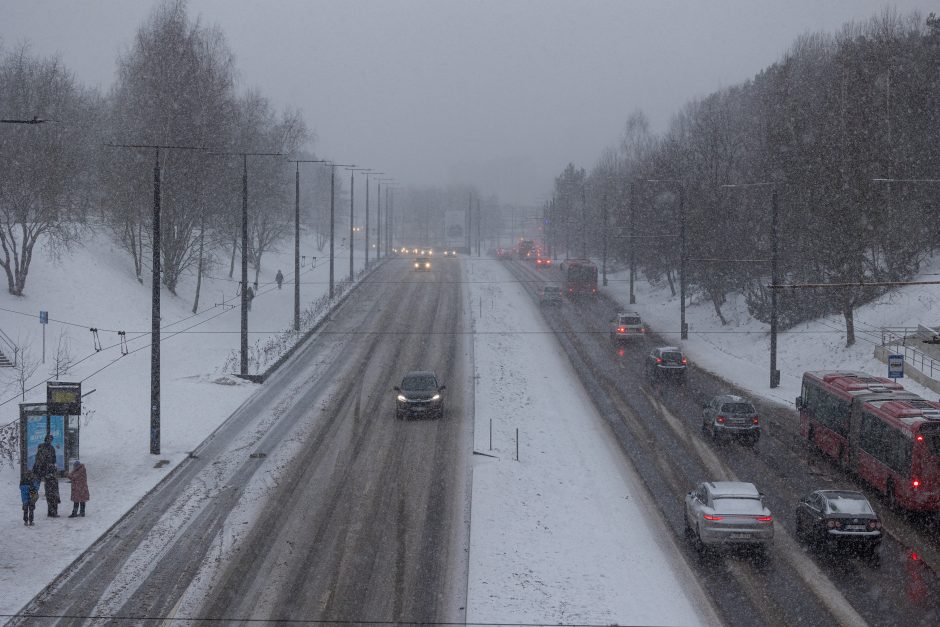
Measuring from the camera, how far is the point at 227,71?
5766cm

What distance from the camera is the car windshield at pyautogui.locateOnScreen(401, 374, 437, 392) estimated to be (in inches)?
1309

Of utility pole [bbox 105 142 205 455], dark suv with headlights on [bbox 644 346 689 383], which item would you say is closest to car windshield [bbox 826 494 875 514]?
utility pole [bbox 105 142 205 455]

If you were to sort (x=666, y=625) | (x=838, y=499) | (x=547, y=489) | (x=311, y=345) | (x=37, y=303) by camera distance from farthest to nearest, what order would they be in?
(x=311, y=345)
(x=37, y=303)
(x=547, y=489)
(x=838, y=499)
(x=666, y=625)

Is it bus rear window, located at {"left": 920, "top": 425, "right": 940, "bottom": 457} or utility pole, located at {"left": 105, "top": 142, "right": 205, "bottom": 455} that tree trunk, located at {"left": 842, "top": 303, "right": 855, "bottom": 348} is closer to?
bus rear window, located at {"left": 920, "top": 425, "right": 940, "bottom": 457}

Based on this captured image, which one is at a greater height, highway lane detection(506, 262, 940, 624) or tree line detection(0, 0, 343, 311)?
tree line detection(0, 0, 343, 311)

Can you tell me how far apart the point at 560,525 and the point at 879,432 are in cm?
966

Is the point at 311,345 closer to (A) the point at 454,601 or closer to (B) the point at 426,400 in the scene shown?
(B) the point at 426,400

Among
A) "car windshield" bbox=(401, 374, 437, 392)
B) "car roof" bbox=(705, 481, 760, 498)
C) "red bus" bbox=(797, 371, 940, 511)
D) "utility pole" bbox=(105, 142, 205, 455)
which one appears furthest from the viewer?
"car windshield" bbox=(401, 374, 437, 392)

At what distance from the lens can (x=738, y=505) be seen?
1988 centimetres

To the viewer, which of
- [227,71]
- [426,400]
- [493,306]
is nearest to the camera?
[426,400]

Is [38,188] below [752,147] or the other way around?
below

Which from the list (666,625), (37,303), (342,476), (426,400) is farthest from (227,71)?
(666,625)

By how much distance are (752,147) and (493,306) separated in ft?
82.5

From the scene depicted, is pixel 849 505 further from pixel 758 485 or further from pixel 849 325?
pixel 849 325
